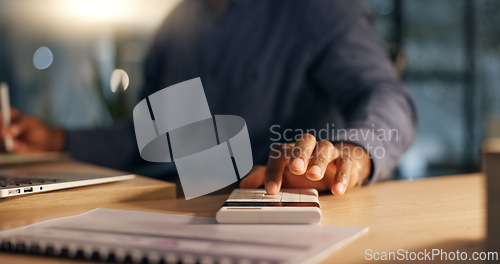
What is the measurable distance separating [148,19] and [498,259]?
3235 millimetres

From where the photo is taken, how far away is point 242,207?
439mm

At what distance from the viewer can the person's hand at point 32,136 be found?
1252 millimetres

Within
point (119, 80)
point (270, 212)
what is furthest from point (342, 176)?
point (119, 80)

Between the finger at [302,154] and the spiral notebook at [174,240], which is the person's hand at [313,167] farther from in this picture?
the spiral notebook at [174,240]

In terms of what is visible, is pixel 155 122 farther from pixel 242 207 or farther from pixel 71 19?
pixel 71 19

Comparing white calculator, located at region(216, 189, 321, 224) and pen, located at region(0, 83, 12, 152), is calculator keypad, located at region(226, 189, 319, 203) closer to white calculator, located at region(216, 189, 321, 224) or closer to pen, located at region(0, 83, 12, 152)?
white calculator, located at region(216, 189, 321, 224)

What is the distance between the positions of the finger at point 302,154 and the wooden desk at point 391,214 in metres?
0.06

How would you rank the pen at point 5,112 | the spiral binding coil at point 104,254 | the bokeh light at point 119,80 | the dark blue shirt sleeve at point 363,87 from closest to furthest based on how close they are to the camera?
the spiral binding coil at point 104,254 → the dark blue shirt sleeve at point 363,87 → the pen at point 5,112 → the bokeh light at point 119,80

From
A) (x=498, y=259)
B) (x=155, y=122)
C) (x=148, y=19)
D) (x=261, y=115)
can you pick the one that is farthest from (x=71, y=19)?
(x=498, y=259)

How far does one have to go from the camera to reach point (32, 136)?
126 cm

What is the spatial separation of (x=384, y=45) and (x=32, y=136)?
91.5 inches

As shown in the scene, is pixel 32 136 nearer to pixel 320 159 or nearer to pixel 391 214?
pixel 320 159
